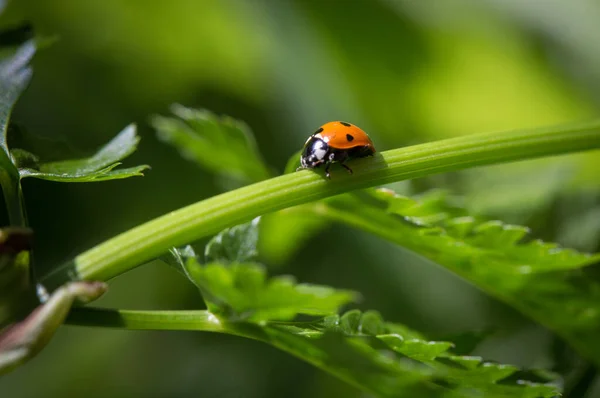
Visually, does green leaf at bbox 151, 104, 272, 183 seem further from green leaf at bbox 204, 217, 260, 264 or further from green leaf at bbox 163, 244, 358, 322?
green leaf at bbox 163, 244, 358, 322

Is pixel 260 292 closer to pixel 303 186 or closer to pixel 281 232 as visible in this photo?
pixel 303 186

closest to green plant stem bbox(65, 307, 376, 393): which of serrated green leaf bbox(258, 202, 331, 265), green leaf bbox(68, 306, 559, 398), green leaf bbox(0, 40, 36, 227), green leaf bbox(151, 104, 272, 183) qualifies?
green leaf bbox(68, 306, 559, 398)

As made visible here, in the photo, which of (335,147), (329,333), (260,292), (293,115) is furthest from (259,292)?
(293,115)

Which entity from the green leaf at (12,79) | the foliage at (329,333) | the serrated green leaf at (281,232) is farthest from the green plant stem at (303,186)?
the serrated green leaf at (281,232)

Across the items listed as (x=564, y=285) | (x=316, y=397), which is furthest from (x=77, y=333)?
(x=564, y=285)

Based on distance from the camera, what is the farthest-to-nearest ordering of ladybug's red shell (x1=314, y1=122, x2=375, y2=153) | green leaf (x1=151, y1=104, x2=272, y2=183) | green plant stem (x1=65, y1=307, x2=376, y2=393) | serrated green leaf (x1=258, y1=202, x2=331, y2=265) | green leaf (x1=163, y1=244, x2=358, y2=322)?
serrated green leaf (x1=258, y1=202, x2=331, y2=265), green leaf (x1=151, y1=104, x2=272, y2=183), ladybug's red shell (x1=314, y1=122, x2=375, y2=153), green plant stem (x1=65, y1=307, x2=376, y2=393), green leaf (x1=163, y1=244, x2=358, y2=322)

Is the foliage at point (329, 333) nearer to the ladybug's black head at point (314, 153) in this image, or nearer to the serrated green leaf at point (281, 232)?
the ladybug's black head at point (314, 153)

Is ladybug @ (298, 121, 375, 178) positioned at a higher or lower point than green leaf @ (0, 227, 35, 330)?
higher
